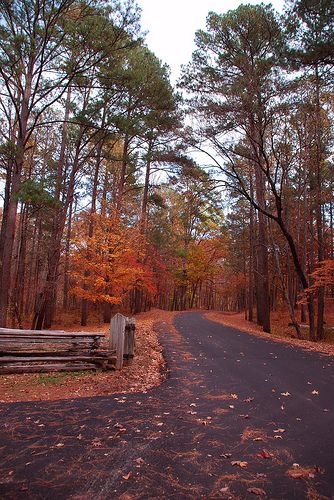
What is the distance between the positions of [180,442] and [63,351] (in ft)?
14.6

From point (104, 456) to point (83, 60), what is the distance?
11.4 metres

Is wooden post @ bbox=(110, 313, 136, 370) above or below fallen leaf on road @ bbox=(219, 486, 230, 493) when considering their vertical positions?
above

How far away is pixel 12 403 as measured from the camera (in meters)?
5.16

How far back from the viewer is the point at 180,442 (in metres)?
3.83

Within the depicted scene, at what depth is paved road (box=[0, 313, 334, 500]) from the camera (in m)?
2.91

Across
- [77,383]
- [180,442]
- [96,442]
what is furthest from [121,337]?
[180,442]

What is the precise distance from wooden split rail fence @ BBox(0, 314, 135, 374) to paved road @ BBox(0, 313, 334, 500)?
1.67m

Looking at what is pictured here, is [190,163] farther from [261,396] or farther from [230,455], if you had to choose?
[230,455]

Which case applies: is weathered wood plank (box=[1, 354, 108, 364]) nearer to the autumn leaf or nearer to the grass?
the grass

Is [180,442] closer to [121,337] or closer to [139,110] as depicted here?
[121,337]

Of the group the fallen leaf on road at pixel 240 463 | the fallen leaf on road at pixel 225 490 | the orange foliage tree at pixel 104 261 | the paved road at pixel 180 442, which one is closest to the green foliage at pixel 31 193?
the orange foliage tree at pixel 104 261

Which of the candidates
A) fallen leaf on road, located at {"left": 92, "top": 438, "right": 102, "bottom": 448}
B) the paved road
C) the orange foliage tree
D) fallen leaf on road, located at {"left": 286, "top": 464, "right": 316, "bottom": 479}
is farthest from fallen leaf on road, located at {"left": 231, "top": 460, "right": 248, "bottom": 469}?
the orange foliage tree

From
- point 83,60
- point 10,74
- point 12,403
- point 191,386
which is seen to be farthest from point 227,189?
point 12,403

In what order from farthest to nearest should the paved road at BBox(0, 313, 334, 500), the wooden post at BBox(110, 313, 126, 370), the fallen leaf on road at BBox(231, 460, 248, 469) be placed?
the wooden post at BBox(110, 313, 126, 370) → the fallen leaf on road at BBox(231, 460, 248, 469) → the paved road at BBox(0, 313, 334, 500)
